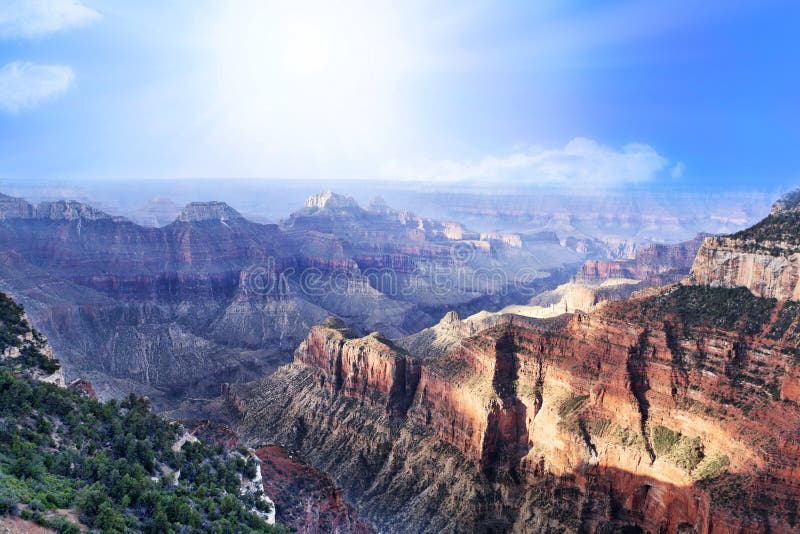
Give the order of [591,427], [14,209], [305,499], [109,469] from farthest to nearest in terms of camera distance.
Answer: [14,209]
[591,427]
[305,499]
[109,469]

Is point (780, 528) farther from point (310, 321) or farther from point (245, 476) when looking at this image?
point (310, 321)

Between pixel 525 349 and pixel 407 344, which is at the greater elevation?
pixel 525 349

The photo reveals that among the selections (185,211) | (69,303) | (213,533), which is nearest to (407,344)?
(69,303)

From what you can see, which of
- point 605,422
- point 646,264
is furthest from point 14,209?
point 646,264

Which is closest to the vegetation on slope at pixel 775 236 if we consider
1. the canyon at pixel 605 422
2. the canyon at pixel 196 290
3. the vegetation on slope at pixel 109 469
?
the canyon at pixel 605 422

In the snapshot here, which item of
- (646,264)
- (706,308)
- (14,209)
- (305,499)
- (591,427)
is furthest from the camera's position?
(646,264)

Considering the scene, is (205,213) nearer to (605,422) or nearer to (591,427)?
(591,427)

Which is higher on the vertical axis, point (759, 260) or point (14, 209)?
point (759, 260)
